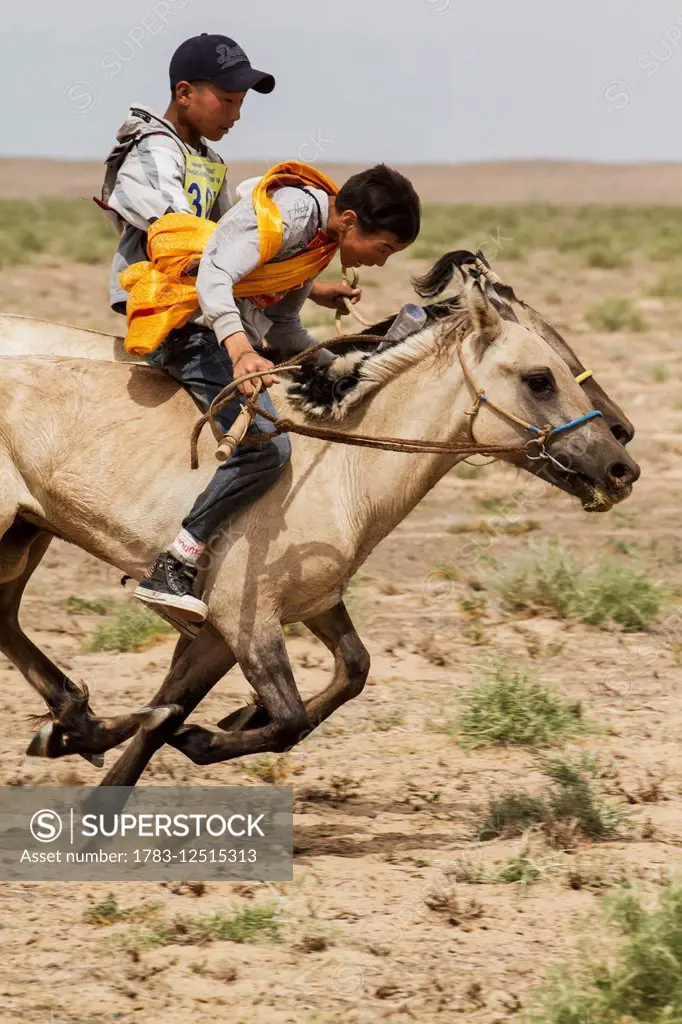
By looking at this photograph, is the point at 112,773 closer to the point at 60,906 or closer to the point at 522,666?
the point at 60,906

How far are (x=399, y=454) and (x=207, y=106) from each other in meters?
1.59

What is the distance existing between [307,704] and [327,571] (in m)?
0.78

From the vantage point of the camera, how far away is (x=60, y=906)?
5.25 metres

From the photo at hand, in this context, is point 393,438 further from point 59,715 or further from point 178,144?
point 59,715

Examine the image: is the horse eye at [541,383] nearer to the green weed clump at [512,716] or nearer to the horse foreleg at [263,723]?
the horse foreleg at [263,723]

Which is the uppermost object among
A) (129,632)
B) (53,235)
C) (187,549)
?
(187,549)

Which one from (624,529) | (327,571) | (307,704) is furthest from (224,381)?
(624,529)

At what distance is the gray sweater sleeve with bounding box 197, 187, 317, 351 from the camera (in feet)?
16.8

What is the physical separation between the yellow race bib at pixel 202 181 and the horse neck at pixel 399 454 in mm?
1141

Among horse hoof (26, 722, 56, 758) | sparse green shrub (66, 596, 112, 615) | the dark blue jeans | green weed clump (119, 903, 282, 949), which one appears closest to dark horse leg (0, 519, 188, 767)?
horse hoof (26, 722, 56, 758)

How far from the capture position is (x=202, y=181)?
19.6 feet

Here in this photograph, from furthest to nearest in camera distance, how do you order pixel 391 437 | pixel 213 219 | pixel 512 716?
1. pixel 512 716
2. pixel 213 219
3. pixel 391 437

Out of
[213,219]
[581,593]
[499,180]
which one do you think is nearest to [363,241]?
[213,219]

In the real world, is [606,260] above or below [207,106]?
below
